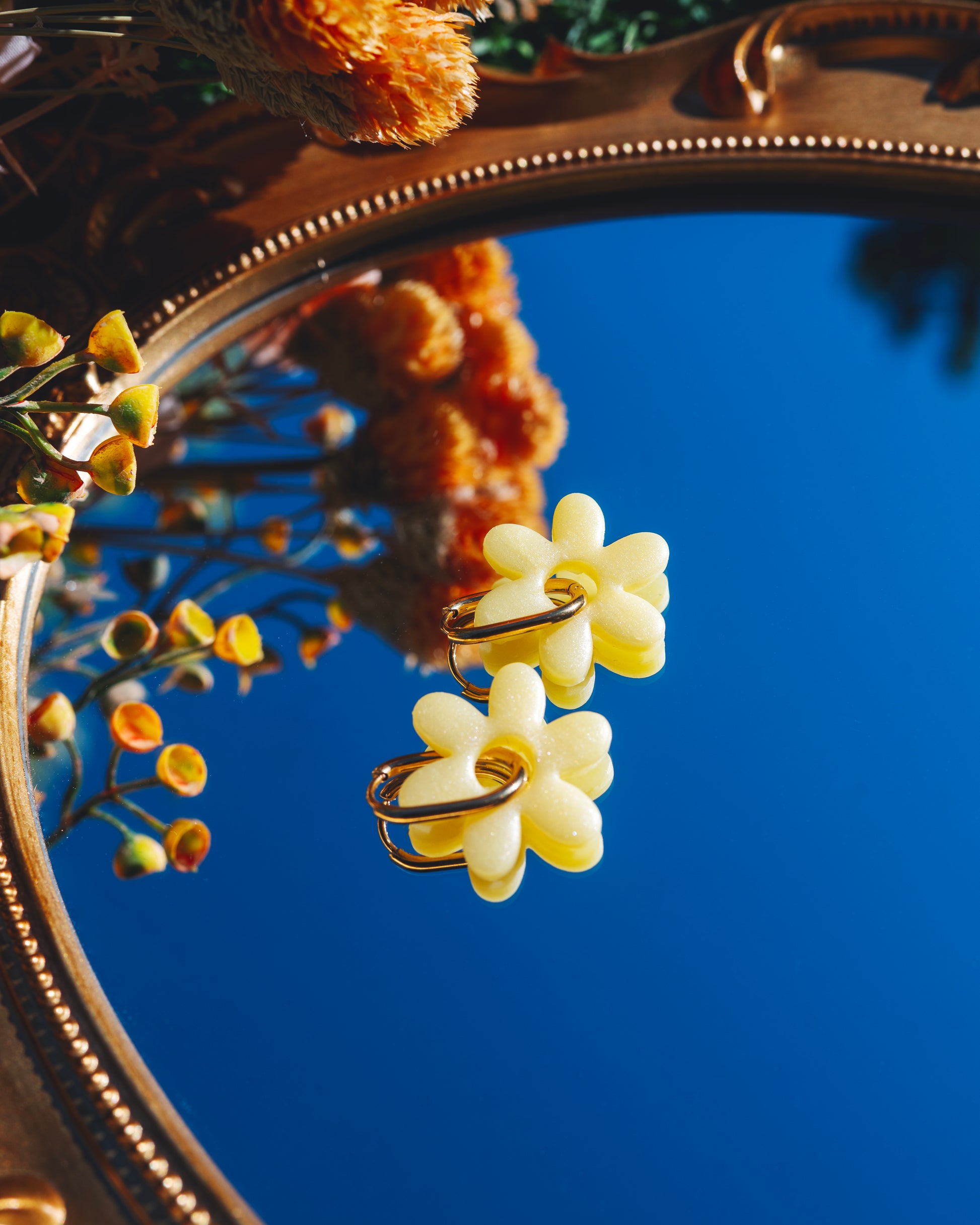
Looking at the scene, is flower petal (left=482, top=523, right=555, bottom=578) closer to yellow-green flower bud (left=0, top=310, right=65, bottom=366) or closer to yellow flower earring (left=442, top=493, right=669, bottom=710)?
yellow flower earring (left=442, top=493, right=669, bottom=710)

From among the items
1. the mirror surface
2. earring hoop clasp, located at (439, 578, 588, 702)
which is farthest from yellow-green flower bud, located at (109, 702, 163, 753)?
earring hoop clasp, located at (439, 578, 588, 702)

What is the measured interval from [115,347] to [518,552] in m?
0.15

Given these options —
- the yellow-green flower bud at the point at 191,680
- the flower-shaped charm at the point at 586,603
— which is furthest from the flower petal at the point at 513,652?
the yellow-green flower bud at the point at 191,680

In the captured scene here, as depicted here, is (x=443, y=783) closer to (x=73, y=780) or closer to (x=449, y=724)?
(x=449, y=724)

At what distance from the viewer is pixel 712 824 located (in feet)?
1.17

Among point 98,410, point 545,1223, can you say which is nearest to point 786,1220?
point 545,1223

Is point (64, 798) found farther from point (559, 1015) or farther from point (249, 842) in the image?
point (559, 1015)

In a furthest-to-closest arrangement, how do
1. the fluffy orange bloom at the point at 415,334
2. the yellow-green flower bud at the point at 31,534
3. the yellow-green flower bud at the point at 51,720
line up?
1. the fluffy orange bloom at the point at 415,334
2. the yellow-green flower bud at the point at 51,720
3. the yellow-green flower bud at the point at 31,534

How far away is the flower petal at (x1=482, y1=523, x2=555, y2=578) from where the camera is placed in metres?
0.35

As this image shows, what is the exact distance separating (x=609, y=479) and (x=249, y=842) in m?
0.22

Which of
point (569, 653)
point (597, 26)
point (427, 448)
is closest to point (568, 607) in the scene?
point (569, 653)

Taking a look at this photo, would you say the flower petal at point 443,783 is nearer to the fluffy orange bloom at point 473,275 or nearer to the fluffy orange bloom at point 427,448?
the fluffy orange bloom at point 427,448

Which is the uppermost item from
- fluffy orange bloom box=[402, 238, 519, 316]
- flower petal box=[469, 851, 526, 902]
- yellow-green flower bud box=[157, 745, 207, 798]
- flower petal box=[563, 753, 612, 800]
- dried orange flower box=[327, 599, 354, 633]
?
fluffy orange bloom box=[402, 238, 519, 316]

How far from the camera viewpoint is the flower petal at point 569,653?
33cm
